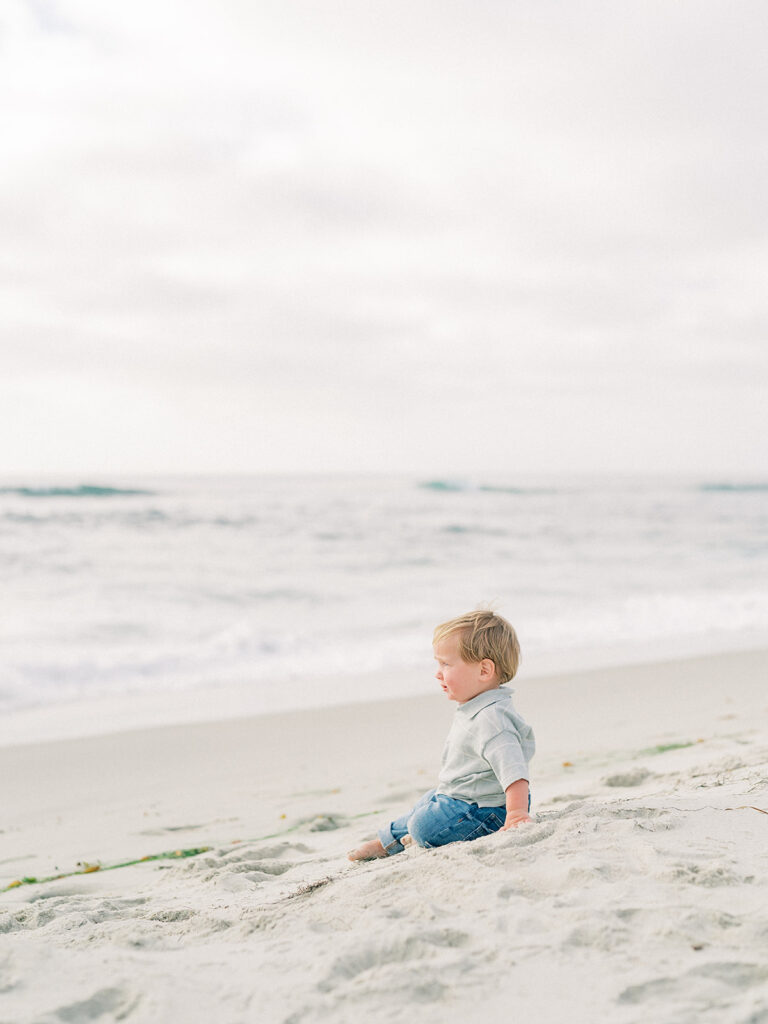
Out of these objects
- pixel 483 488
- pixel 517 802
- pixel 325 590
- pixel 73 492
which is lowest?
pixel 325 590

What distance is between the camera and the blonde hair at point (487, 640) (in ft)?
10.6

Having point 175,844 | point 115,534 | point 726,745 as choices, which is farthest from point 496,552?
point 175,844

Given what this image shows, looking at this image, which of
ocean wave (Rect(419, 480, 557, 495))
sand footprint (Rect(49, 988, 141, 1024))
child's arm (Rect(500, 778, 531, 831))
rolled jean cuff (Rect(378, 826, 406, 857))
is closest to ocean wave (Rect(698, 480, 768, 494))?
ocean wave (Rect(419, 480, 557, 495))

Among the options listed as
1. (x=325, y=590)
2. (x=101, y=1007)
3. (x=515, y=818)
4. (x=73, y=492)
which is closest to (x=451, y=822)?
(x=515, y=818)

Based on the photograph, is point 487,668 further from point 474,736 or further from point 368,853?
point 368,853

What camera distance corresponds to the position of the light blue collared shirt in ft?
10.1

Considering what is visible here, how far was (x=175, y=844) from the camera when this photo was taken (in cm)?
437

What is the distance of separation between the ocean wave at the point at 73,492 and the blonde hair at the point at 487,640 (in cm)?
2885

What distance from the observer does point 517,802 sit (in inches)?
119

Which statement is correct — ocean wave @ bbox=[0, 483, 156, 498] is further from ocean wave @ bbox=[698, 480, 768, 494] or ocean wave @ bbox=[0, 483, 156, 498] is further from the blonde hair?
ocean wave @ bbox=[698, 480, 768, 494]

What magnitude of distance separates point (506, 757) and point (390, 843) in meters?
0.66

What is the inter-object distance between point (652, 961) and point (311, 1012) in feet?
2.60

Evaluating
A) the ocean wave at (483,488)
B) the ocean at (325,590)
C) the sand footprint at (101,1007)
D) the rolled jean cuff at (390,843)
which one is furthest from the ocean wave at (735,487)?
the sand footprint at (101,1007)

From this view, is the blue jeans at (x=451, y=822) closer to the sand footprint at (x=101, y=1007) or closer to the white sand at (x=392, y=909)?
the white sand at (x=392, y=909)
